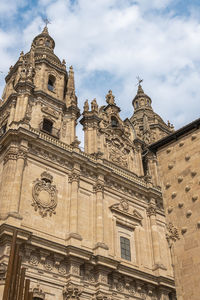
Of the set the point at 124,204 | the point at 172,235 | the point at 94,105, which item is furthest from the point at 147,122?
the point at 172,235

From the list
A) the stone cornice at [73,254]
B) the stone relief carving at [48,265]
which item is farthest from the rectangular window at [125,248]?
the stone relief carving at [48,265]

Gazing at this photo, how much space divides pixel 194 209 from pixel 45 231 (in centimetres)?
1066

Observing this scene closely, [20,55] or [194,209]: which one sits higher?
[20,55]

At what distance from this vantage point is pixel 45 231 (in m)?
20.8

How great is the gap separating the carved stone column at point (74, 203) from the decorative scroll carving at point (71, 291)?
2627 millimetres

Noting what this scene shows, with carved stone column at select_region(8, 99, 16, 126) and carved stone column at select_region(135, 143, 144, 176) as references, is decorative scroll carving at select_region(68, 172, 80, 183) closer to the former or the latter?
carved stone column at select_region(8, 99, 16, 126)

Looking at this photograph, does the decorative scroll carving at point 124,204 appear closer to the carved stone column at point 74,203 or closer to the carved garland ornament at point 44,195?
the carved stone column at point 74,203

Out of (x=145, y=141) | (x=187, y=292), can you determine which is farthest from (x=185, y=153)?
(x=145, y=141)

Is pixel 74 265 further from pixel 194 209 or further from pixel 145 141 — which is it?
pixel 145 141

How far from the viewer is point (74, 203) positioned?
22578 millimetres

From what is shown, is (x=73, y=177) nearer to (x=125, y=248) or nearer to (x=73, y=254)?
(x=73, y=254)

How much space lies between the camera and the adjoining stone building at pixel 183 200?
37.5 feet

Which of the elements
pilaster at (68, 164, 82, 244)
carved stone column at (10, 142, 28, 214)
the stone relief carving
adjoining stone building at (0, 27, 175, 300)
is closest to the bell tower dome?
adjoining stone building at (0, 27, 175, 300)

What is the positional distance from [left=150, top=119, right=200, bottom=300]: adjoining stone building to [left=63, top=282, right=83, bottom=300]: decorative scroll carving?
853 centimetres
